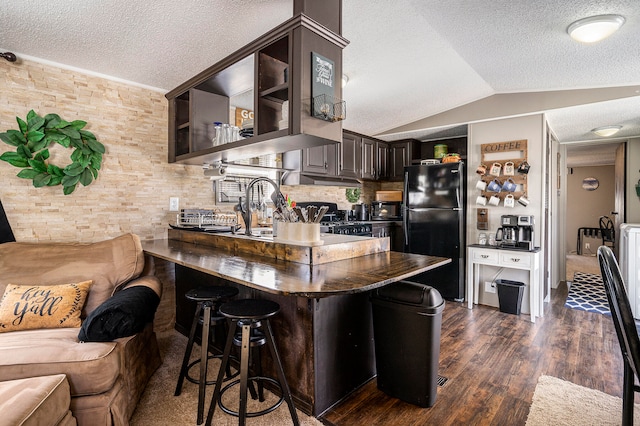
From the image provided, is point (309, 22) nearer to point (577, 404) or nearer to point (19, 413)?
point (19, 413)

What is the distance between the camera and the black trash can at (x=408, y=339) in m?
1.83

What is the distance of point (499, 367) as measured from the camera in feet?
7.93

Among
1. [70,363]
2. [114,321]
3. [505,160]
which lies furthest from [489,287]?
[70,363]

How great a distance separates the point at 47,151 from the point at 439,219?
12.9 feet

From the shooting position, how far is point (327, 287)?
1392 millimetres

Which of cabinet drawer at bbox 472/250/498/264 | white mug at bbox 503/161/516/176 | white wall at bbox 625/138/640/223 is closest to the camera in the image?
cabinet drawer at bbox 472/250/498/264

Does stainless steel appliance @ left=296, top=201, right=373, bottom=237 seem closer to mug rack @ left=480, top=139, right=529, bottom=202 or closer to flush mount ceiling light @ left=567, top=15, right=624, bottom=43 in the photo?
mug rack @ left=480, top=139, right=529, bottom=202

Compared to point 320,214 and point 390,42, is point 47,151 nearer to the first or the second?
point 320,214

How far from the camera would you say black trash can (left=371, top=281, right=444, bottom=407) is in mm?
1830

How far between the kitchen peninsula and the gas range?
65.9 inches

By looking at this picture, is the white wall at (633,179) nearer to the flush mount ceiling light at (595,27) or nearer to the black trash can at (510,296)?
the black trash can at (510,296)

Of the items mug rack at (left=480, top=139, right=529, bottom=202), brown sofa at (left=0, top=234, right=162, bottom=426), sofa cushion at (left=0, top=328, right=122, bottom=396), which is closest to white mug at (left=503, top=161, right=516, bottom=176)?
mug rack at (left=480, top=139, right=529, bottom=202)

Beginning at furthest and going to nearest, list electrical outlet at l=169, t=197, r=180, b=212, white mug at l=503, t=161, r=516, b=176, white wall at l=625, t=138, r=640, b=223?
1. white wall at l=625, t=138, r=640, b=223
2. white mug at l=503, t=161, r=516, b=176
3. electrical outlet at l=169, t=197, r=180, b=212

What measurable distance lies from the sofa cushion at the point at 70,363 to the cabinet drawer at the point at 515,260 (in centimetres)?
357
